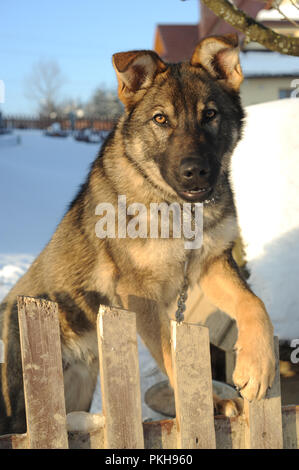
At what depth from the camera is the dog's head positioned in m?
2.47

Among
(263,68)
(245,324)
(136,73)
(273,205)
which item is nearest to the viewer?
(245,324)

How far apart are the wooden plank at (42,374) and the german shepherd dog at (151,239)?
2.16ft

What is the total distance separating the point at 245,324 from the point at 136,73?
1.66 metres

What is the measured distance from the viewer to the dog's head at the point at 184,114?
247 cm

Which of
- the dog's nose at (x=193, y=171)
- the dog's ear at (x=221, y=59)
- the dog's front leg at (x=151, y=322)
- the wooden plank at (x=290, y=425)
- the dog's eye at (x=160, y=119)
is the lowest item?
the wooden plank at (x=290, y=425)

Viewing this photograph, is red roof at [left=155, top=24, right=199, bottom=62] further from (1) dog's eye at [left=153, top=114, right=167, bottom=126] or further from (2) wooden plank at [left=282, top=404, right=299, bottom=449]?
(2) wooden plank at [left=282, top=404, right=299, bottom=449]

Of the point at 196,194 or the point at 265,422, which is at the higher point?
the point at 196,194

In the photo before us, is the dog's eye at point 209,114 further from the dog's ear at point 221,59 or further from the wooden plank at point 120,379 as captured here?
the wooden plank at point 120,379

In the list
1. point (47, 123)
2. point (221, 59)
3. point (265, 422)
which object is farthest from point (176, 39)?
point (265, 422)

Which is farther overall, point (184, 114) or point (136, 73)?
point (136, 73)

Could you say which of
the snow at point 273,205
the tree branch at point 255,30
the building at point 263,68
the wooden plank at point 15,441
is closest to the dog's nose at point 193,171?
the wooden plank at point 15,441

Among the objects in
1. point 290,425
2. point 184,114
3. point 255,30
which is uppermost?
point 255,30

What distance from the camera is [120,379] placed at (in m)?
1.98

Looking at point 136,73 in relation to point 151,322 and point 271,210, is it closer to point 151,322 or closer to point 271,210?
point 151,322
